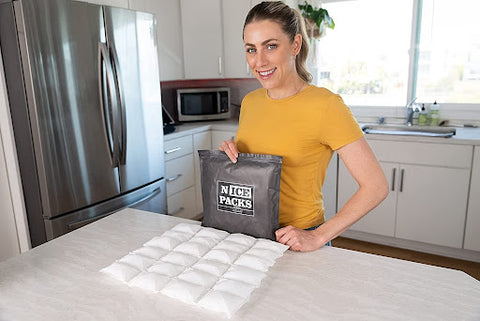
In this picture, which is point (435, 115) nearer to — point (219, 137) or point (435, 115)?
point (435, 115)

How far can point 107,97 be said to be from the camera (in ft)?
7.39

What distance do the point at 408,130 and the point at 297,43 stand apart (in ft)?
7.14

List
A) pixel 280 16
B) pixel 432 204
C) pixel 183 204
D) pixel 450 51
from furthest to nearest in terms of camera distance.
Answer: pixel 183 204 → pixel 450 51 → pixel 432 204 → pixel 280 16

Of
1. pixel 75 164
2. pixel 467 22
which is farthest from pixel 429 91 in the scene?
pixel 75 164

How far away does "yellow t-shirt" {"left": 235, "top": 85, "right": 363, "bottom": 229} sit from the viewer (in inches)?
47.7

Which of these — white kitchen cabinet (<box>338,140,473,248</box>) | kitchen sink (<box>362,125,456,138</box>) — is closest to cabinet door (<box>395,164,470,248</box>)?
white kitchen cabinet (<box>338,140,473,248</box>)

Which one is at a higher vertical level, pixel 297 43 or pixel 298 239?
pixel 297 43

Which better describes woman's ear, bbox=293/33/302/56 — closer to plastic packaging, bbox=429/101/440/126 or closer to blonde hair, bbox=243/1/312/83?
blonde hair, bbox=243/1/312/83

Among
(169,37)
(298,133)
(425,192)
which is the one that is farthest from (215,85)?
(298,133)

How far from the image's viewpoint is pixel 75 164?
2.12m

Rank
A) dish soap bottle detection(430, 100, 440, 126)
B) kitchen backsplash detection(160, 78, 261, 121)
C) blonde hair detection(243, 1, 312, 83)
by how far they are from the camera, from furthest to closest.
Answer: kitchen backsplash detection(160, 78, 261, 121) → dish soap bottle detection(430, 100, 440, 126) → blonde hair detection(243, 1, 312, 83)

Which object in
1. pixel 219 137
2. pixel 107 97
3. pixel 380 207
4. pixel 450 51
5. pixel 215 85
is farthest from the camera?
pixel 215 85

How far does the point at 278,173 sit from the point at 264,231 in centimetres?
18

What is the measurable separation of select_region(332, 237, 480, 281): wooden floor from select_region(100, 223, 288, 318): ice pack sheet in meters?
2.08
